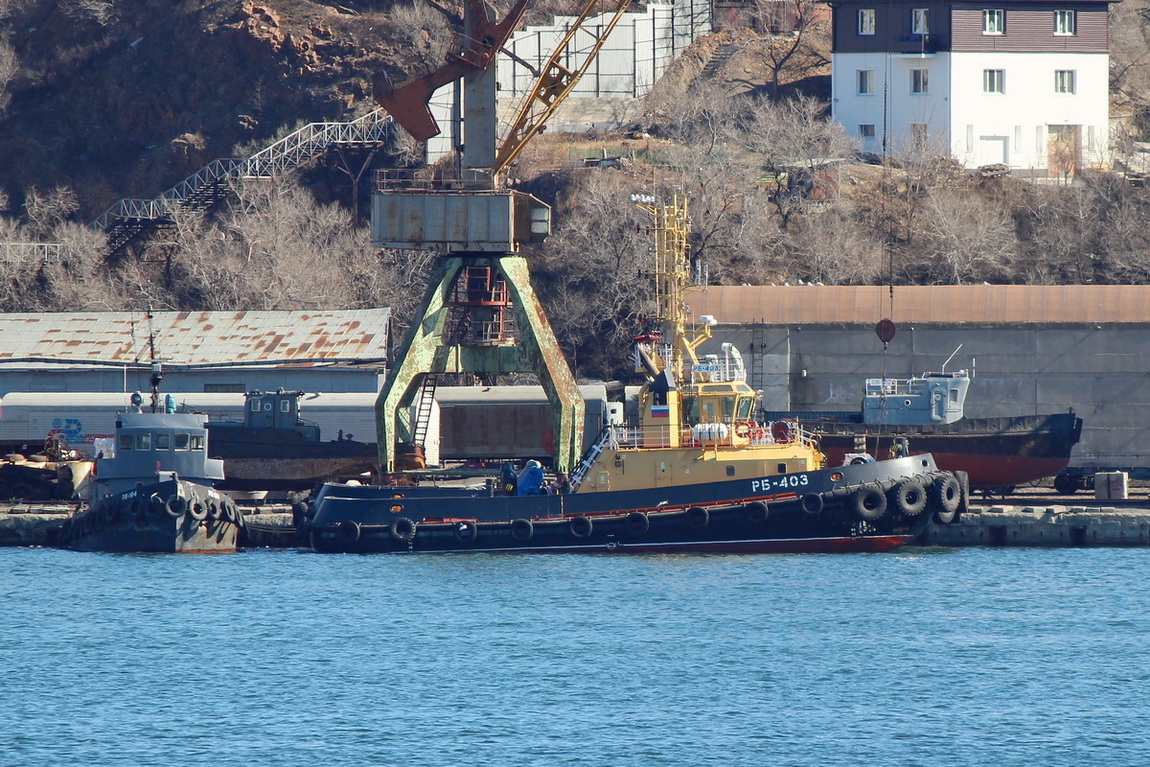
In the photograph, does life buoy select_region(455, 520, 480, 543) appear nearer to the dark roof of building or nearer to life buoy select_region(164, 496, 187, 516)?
life buoy select_region(164, 496, 187, 516)

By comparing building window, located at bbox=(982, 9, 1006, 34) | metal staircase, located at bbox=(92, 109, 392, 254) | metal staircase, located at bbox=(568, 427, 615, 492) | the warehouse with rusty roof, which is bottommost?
metal staircase, located at bbox=(568, 427, 615, 492)

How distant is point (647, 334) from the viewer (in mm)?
34438

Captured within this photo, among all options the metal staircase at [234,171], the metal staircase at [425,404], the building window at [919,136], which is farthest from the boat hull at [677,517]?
the metal staircase at [234,171]

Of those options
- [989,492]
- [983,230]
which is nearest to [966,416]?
[989,492]

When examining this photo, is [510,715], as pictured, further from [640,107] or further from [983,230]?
[640,107]

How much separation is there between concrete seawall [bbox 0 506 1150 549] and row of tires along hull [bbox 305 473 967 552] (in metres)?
2.26

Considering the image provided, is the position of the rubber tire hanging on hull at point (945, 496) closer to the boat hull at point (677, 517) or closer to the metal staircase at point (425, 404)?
the boat hull at point (677, 517)

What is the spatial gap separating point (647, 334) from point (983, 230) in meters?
27.1

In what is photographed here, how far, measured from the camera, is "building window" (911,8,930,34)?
2520 inches

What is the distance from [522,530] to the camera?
33.8m

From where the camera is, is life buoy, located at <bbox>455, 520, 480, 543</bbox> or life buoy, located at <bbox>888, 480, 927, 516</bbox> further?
life buoy, located at <bbox>455, 520, 480, 543</bbox>

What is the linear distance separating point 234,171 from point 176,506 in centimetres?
3194

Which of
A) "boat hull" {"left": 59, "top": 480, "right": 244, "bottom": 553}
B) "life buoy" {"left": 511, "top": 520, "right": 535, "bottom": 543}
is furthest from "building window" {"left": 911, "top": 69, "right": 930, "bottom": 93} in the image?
"boat hull" {"left": 59, "top": 480, "right": 244, "bottom": 553}

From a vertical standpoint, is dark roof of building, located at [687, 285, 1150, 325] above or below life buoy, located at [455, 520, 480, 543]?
above
